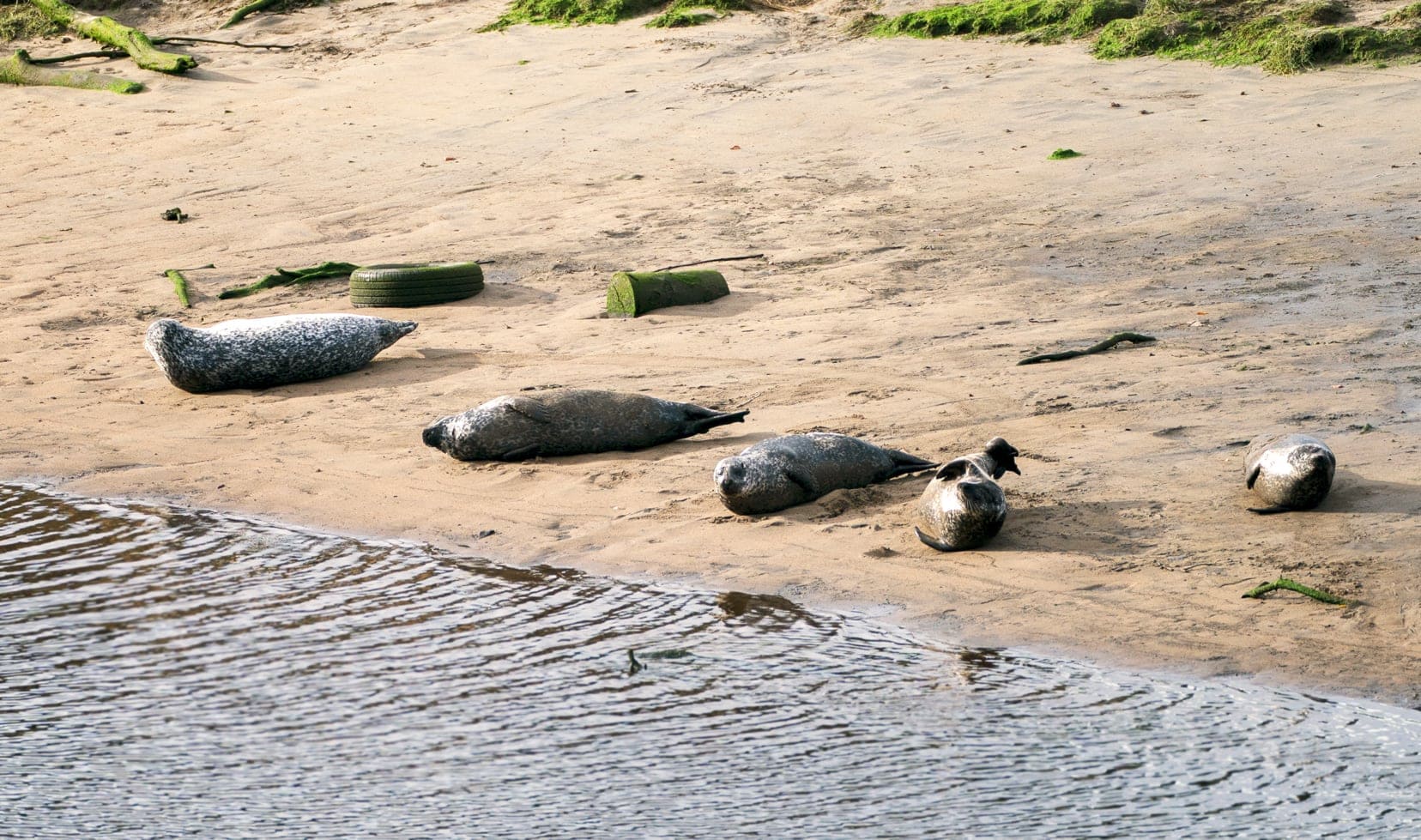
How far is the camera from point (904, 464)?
224 inches

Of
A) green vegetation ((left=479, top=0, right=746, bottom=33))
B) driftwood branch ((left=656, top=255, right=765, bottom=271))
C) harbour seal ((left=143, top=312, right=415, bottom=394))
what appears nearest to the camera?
harbour seal ((left=143, top=312, right=415, bottom=394))

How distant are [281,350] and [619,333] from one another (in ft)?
5.38

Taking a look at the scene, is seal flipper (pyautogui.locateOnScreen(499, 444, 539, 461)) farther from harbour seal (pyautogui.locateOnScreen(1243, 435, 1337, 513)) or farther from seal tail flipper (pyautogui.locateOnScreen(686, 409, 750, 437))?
harbour seal (pyautogui.locateOnScreen(1243, 435, 1337, 513))

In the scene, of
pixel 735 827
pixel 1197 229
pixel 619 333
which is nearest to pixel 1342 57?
pixel 1197 229

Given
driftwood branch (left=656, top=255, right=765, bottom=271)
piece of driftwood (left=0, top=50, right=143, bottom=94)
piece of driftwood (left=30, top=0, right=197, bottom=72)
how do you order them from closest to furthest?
driftwood branch (left=656, top=255, right=765, bottom=271)
piece of driftwood (left=0, top=50, right=143, bottom=94)
piece of driftwood (left=30, top=0, right=197, bottom=72)

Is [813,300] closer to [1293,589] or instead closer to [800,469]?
[800,469]

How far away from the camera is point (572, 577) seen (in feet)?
16.6

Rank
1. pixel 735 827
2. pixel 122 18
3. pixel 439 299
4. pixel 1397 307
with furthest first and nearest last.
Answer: pixel 122 18
pixel 439 299
pixel 1397 307
pixel 735 827

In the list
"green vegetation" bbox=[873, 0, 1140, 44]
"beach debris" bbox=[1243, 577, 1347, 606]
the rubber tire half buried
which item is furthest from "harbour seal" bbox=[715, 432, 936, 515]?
Answer: "green vegetation" bbox=[873, 0, 1140, 44]

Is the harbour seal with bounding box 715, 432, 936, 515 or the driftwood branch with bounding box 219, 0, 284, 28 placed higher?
the driftwood branch with bounding box 219, 0, 284, 28

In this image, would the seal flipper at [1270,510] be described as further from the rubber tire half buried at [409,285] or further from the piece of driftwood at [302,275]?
the piece of driftwood at [302,275]

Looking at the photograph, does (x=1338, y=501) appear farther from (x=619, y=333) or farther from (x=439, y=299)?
(x=439, y=299)

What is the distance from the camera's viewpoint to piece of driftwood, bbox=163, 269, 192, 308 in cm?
911

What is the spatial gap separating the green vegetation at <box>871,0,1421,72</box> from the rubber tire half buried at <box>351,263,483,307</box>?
5760 mm
